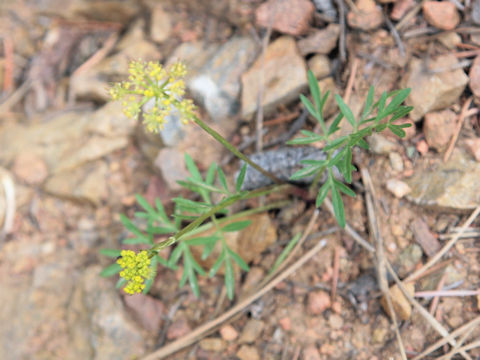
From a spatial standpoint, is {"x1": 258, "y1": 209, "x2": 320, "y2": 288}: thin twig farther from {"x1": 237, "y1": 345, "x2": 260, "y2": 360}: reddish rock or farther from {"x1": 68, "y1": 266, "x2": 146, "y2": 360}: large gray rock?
{"x1": 68, "y1": 266, "x2": 146, "y2": 360}: large gray rock

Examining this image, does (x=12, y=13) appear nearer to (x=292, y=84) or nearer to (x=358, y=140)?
(x=292, y=84)

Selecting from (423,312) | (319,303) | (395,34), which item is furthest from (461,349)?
(395,34)

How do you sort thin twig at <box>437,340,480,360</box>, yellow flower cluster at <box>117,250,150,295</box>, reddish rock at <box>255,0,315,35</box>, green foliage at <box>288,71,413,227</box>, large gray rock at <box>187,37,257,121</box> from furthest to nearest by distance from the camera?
1. large gray rock at <box>187,37,257,121</box>
2. reddish rock at <box>255,0,315,35</box>
3. thin twig at <box>437,340,480,360</box>
4. green foliage at <box>288,71,413,227</box>
5. yellow flower cluster at <box>117,250,150,295</box>

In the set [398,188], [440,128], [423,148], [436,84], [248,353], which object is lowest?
[248,353]

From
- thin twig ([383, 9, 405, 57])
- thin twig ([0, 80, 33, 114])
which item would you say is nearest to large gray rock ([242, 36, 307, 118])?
thin twig ([383, 9, 405, 57])

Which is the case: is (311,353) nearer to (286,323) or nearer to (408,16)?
(286,323)
